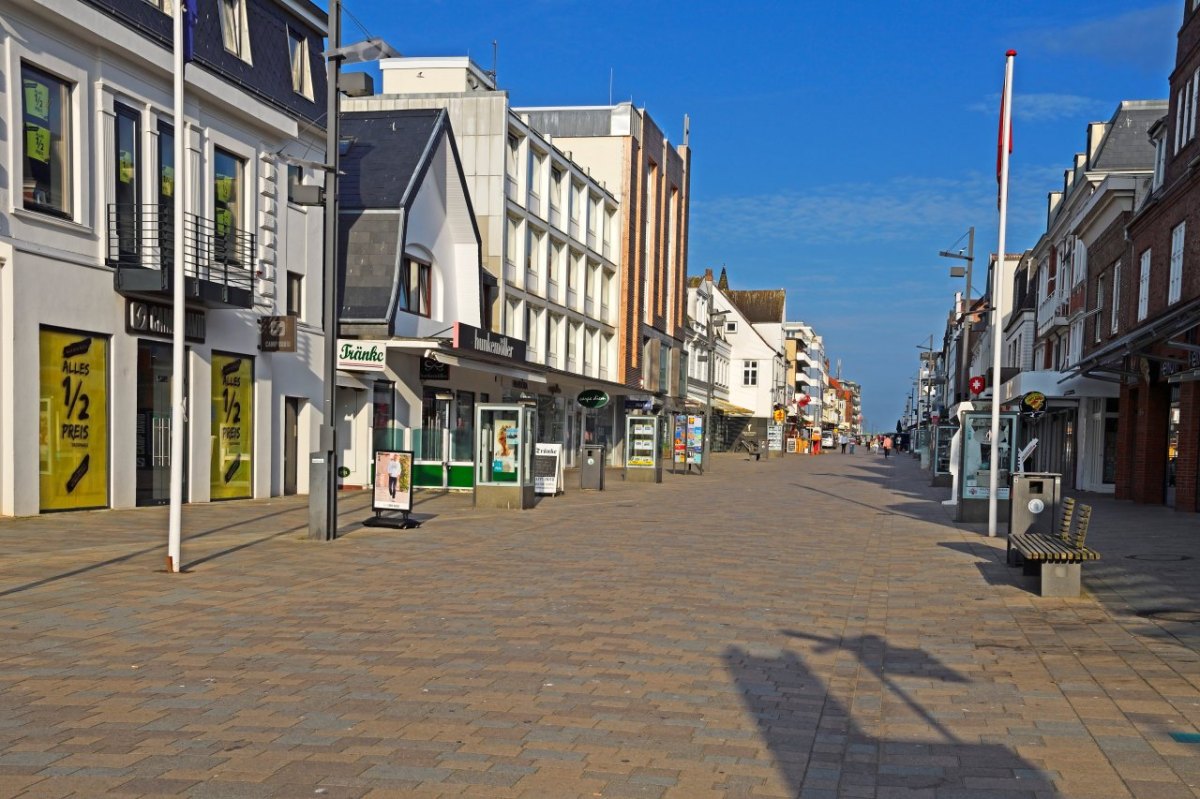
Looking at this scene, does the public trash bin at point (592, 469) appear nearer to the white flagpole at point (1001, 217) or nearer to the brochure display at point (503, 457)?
the brochure display at point (503, 457)

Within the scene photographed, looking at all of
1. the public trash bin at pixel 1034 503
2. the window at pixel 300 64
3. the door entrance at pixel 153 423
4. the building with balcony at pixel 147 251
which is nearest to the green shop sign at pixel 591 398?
the building with balcony at pixel 147 251

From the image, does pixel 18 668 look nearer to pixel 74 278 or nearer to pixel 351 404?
pixel 74 278

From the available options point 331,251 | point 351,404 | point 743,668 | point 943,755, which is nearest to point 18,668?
point 743,668

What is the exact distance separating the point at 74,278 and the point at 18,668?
10.7m

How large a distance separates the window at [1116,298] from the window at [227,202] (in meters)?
22.7

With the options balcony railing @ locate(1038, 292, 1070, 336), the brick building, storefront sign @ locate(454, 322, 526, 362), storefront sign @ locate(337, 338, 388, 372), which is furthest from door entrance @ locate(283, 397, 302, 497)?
balcony railing @ locate(1038, 292, 1070, 336)

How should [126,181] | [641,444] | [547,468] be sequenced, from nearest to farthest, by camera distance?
[126,181] → [547,468] → [641,444]

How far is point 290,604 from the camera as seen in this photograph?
31.0 ft

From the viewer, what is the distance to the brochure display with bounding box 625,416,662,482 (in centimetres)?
3362

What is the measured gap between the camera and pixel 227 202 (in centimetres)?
2031

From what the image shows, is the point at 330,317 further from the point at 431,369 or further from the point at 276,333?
the point at 431,369

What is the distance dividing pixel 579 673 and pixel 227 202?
15935 millimetres

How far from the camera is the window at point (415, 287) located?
27.0 metres

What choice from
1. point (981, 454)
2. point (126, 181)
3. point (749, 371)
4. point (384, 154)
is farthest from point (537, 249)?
point (749, 371)
